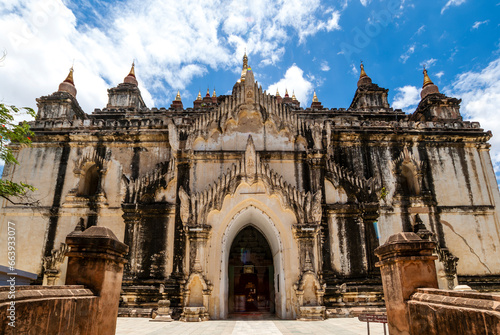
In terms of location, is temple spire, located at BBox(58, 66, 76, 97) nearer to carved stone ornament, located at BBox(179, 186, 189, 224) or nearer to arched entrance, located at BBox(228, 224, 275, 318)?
carved stone ornament, located at BBox(179, 186, 189, 224)

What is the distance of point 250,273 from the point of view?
1956 cm

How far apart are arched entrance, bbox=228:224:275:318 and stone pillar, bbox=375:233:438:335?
451 inches

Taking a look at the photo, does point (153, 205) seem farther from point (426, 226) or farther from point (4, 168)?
point (426, 226)

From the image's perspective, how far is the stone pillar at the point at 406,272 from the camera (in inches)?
272

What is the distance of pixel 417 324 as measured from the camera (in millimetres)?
6188

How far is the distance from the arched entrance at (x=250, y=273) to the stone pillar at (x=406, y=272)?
11455 millimetres

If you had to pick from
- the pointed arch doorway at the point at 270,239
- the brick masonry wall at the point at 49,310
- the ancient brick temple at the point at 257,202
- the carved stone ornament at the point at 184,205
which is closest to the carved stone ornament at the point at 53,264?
the ancient brick temple at the point at 257,202

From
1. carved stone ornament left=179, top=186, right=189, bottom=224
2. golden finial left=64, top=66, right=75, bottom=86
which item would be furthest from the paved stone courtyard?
golden finial left=64, top=66, right=75, bottom=86

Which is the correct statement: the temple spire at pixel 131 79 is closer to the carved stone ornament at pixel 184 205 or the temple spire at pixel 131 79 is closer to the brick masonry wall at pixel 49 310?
the carved stone ornament at pixel 184 205

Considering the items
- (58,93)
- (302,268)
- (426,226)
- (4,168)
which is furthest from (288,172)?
(58,93)

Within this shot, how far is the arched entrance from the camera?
1881 centimetres

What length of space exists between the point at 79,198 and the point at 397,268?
16591 mm

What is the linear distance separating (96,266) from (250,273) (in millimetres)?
13951

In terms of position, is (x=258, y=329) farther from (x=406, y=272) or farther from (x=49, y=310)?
(x=49, y=310)
